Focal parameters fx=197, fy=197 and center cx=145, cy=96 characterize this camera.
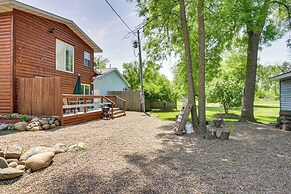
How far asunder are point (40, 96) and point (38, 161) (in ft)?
17.8

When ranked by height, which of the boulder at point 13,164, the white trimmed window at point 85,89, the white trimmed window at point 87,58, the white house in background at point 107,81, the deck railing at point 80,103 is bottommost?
the boulder at point 13,164

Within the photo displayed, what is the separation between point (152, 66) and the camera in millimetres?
9453

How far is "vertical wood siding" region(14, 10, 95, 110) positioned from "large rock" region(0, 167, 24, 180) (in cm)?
624

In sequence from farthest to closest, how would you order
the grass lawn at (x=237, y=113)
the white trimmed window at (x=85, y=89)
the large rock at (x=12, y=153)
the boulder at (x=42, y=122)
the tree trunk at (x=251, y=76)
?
1. the white trimmed window at (x=85, y=89)
2. the grass lawn at (x=237, y=113)
3. the tree trunk at (x=251, y=76)
4. the boulder at (x=42, y=122)
5. the large rock at (x=12, y=153)

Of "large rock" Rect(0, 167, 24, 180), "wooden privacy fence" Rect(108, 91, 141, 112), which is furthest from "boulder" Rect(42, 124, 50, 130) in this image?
"wooden privacy fence" Rect(108, 91, 141, 112)

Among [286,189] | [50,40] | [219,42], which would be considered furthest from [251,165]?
[50,40]

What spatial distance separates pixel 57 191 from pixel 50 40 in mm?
9701

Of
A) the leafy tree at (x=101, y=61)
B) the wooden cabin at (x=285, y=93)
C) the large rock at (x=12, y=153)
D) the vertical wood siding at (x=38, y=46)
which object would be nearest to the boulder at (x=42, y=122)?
the vertical wood siding at (x=38, y=46)

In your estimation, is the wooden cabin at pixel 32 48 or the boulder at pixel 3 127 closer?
the boulder at pixel 3 127

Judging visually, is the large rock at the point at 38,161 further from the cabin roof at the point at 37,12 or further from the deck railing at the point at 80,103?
the cabin roof at the point at 37,12

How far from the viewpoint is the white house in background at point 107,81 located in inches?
631

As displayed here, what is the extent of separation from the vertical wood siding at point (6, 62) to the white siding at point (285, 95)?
41.6ft

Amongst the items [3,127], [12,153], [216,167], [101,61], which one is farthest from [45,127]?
[101,61]

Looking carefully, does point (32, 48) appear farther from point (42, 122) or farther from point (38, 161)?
point (38, 161)
